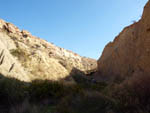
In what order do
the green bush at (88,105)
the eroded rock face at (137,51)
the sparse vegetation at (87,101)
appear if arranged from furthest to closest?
the eroded rock face at (137,51)
the green bush at (88,105)
the sparse vegetation at (87,101)

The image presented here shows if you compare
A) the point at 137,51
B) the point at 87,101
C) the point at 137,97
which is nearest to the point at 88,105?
the point at 87,101

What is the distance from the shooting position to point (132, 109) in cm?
392

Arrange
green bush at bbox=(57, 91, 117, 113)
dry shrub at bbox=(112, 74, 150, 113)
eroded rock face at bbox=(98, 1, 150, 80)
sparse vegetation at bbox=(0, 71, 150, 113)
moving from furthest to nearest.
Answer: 1. eroded rock face at bbox=(98, 1, 150, 80)
2. green bush at bbox=(57, 91, 117, 113)
3. sparse vegetation at bbox=(0, 71, 150, 113)
4. dry shrub at bbox=(112, 74, 150, 113)

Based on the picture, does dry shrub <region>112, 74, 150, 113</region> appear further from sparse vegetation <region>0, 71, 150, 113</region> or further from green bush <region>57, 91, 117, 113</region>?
green bush <region>57, 91, 117, 113</region>

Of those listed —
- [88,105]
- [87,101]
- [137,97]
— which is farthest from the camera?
[87,101]

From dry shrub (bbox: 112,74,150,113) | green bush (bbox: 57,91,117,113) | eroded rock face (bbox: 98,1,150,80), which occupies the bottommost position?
green bush (bbox: 57,91,117,113)

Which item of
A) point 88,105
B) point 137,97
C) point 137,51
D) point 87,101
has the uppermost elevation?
point 137,51

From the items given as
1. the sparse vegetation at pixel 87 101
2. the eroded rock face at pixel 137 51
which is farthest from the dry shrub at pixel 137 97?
the eroded rock face at pixel 137 51

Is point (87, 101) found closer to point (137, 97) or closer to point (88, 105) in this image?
point (88, 105)

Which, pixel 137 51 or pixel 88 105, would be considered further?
pixel 137 51

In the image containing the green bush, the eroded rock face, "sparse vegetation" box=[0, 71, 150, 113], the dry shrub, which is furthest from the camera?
the eroded rock face

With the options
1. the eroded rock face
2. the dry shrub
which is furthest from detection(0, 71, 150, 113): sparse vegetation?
the eroded rock face

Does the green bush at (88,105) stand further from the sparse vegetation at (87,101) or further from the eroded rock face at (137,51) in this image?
the eroded rock face at (137,51)

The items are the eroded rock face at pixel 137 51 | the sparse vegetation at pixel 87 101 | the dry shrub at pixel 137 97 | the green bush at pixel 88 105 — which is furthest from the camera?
the eroded rock face at pixel 137 51
